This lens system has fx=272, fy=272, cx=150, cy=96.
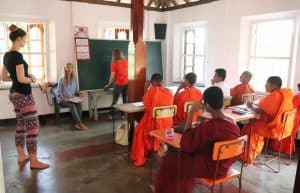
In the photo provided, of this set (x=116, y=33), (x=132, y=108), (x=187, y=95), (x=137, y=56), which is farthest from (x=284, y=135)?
(x=116, y=33)

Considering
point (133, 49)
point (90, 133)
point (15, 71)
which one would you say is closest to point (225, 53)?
point (133, 49)

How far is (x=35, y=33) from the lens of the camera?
18.4 ft

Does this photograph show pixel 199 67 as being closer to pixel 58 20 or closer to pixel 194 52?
pixel 194 52

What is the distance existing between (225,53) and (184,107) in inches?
91.2

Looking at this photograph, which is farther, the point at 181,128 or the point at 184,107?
the point at 184,107

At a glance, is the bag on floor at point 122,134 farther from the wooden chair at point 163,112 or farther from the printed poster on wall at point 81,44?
the printed poster on wall at point 81,44

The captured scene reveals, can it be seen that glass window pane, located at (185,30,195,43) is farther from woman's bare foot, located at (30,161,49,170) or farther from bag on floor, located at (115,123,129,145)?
woman's bare foot, located at (30,161,49,170)

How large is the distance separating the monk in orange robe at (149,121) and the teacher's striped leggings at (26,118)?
1265 millimetres

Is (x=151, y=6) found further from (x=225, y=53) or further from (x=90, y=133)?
(x=90, y=133)

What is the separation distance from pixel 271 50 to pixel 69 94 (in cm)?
385

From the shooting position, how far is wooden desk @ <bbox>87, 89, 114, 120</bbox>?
229 inches

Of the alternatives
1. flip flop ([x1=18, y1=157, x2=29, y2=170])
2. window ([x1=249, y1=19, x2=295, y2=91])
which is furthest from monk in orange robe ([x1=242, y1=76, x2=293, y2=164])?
flip flop ([x1=18, y1=157, x2=29, y2=170])

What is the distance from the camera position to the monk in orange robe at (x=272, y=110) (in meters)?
3.33

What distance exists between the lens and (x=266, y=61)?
4980mm
